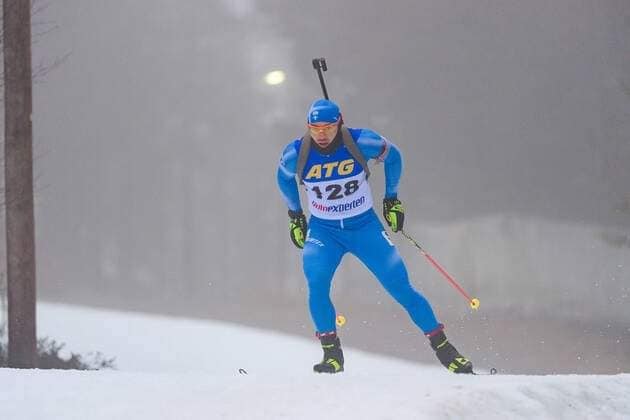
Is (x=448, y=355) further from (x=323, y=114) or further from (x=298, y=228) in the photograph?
(x=323, y=114)

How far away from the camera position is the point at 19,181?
836 centimetres

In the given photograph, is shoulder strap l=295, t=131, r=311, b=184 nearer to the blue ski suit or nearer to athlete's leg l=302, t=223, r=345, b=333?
the blue ski suit

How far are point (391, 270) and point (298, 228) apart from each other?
0.82m

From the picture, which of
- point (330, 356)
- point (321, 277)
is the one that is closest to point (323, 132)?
point (321, 277)

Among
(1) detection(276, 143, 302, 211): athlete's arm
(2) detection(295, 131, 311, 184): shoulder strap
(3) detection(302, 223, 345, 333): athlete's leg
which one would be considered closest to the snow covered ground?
(3) detection(302, 223, 345, 333): athlete's leg

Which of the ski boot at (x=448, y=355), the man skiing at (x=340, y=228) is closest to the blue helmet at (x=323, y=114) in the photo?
the man skiing at (x=340, y=228)

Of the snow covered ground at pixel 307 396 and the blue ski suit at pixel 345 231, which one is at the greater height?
the blue ski suit at pixel 345 231

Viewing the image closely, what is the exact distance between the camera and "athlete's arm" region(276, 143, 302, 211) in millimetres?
6211

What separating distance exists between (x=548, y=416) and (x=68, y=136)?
63.9ft

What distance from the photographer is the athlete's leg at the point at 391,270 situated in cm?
609

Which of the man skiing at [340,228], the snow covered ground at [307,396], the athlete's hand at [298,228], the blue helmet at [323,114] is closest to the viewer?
the snow covered ground at [307,396]

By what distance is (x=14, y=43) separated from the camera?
8430mm

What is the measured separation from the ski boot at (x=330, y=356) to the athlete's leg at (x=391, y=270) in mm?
541

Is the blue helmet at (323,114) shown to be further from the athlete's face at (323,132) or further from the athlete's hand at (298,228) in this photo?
the athlete's hand at (298,228)
